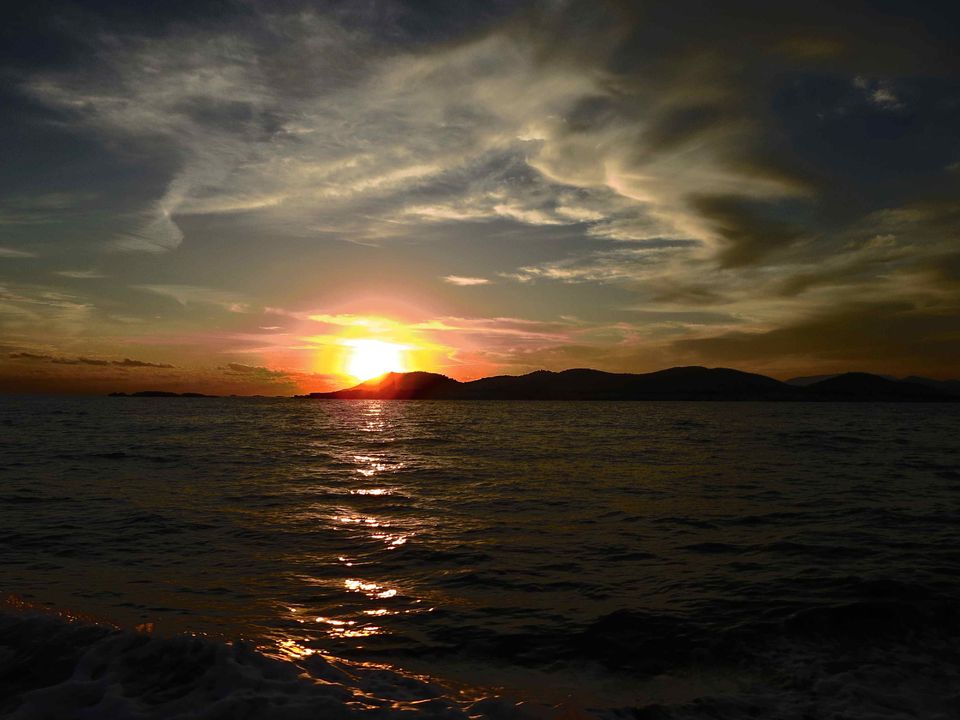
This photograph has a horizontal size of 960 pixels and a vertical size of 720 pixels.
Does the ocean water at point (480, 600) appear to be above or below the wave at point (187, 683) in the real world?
below

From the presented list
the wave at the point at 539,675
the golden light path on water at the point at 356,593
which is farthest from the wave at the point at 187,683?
the golden light path on water at the point at 356,593

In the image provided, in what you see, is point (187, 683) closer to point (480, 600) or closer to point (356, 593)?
point (356, 593)

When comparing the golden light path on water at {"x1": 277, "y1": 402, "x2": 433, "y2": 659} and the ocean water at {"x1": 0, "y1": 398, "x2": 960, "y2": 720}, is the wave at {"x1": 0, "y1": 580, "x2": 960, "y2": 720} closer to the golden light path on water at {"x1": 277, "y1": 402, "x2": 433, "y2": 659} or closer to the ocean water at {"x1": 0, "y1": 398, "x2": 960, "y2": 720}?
the ocean water at {"x1": 0, "y1": 398, "x2": 960, "y2": 720}

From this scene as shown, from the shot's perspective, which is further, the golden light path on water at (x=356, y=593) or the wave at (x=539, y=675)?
the golden light path on water at (x=356, y=593)

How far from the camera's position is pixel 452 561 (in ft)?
48.1

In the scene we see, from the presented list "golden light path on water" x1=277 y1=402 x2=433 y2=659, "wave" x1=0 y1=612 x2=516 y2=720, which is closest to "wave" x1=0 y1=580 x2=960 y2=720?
"wave" x1=0 y1=612 x2=516 y2=720

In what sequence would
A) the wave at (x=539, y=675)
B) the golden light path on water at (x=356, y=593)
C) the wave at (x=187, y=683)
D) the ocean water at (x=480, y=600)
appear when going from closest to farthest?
the wave at (x=187, y=683), the wave at (x=539, y=675), the ocean water at (x=480, y=600), the golden light path on water at (x=356, y=593)

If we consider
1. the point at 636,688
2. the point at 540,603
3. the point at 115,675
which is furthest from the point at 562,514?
the point at 115,675

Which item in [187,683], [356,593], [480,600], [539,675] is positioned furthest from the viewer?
[356,593]

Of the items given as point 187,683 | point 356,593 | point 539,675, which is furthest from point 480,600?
point 187,683

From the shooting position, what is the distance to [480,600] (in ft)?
39.0

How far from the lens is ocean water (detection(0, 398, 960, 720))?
7.82 metres

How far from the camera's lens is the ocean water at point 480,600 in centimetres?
782

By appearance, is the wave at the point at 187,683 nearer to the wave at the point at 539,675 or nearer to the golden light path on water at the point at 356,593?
the wave at the point at 539,675
